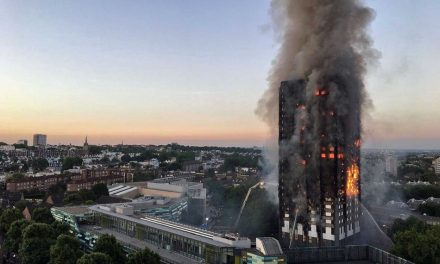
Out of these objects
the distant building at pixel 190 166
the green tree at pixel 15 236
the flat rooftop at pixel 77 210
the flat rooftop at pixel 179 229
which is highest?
the distant building at pixel 190 166

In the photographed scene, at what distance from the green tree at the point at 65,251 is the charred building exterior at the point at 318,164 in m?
24.8

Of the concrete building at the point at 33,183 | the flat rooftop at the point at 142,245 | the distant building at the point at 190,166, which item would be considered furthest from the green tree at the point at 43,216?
the distant building at the point at 190,166

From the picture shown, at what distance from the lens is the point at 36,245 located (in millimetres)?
39562

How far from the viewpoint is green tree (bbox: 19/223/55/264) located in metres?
39.2

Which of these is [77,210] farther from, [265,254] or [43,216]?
[265,254]

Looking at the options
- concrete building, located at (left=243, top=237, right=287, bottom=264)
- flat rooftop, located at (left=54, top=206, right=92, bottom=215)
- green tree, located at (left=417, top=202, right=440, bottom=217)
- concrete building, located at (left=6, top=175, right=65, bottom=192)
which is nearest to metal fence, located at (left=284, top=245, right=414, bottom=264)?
concrete building, located at (left=243, top=237, right=287, bottom=264)

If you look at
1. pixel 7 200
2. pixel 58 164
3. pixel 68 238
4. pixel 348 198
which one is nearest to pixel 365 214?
pixel 348 198

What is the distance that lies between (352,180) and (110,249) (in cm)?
2932

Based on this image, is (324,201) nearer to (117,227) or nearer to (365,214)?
(365,214)

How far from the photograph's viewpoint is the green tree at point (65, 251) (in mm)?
34938

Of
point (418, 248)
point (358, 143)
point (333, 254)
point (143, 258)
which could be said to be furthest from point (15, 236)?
point (358, 143)

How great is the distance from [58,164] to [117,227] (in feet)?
468

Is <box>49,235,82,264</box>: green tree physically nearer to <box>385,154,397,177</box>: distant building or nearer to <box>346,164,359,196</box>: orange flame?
<box>346,164,359,196</box>: orange flame

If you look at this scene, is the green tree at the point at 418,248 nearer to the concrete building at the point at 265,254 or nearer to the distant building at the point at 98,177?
the concrete building at the point at 265,254
